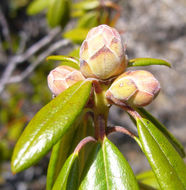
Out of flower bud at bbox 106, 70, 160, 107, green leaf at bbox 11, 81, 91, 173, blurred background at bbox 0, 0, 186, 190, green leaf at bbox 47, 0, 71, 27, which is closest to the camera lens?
green leaf at bbox 11, 81, 91, 173

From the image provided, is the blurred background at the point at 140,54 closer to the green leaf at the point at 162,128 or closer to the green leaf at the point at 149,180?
the green leaf at the point at 149,180

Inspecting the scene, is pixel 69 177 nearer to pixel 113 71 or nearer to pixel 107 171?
pixel 107 171

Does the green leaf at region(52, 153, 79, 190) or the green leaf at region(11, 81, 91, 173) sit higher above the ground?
the green leaf at region(11, 81, 91, 173)

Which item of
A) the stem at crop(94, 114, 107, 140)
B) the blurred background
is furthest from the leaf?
the blurred background

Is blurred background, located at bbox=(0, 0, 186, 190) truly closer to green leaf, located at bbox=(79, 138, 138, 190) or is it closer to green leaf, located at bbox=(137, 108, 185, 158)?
green leaf, located at bbox=(137, 108, 185, 158)

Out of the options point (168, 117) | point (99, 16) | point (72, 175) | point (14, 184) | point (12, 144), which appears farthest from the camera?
point (168, 117)

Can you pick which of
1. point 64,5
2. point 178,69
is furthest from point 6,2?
point 178,69

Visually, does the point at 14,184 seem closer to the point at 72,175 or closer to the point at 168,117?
the point at 168,117
